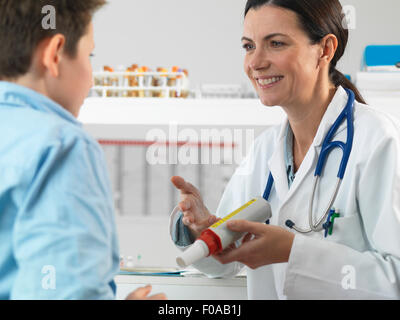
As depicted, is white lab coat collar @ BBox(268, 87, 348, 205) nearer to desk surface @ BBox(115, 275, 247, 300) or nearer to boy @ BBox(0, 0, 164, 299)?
desk surface @ BBox(115, 275, 247, 300)

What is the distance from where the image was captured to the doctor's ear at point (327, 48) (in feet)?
3.66

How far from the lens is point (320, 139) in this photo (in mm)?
1077

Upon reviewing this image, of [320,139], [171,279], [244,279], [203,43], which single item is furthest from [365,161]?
[203,43]

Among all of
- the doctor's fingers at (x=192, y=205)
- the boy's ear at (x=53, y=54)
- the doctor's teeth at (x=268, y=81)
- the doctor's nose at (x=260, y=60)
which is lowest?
the doctor's fingers at (x=192, y=205)

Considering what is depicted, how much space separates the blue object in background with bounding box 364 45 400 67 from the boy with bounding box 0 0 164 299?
144cm

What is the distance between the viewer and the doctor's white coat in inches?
35.3

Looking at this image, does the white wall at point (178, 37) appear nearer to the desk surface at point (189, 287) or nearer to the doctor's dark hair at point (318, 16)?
the doctor's dark hair at point (318, 16)

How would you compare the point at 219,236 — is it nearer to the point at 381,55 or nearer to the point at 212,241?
the point at 212,241

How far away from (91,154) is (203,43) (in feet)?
5.07

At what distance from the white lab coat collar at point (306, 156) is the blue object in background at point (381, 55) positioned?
709 millimetres

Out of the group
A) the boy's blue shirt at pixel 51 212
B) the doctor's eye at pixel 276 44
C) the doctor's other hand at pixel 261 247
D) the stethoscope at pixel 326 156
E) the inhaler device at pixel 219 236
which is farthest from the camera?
the doctor's eye at pixel 276 44

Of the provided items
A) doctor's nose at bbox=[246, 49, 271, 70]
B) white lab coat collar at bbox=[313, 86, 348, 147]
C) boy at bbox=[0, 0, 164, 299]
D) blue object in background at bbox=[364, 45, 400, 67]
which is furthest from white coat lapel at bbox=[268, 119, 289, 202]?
blue object in background at bbox=[364, 45, 400, 67]

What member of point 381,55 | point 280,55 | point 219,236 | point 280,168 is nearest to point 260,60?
point 280,55

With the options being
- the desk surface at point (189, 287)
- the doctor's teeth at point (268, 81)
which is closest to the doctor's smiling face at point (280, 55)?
the doctor's teeth at point (268, 81)
